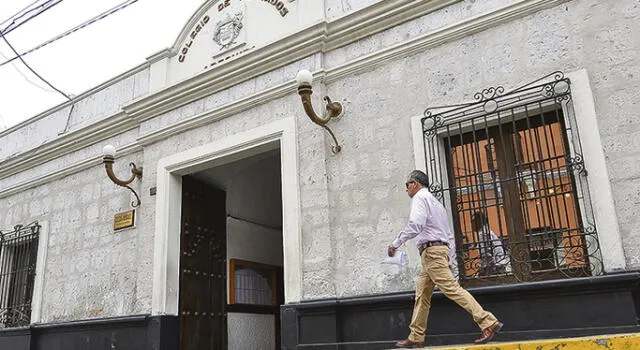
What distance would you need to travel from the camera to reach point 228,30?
22.9 feet

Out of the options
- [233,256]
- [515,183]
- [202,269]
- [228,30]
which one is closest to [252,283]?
[233,256]

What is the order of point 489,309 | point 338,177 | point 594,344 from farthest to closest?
point 338,177 < point 489,309 < point 594,344

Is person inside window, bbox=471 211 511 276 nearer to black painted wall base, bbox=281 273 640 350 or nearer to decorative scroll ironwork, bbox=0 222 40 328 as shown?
black painted wall base, bbox=281 273 640 350

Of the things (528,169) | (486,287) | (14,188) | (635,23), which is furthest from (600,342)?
(14,188)

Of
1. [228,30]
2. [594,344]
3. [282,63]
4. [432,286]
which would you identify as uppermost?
[228,30]

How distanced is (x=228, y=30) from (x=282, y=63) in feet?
3.49

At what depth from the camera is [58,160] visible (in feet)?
28.6

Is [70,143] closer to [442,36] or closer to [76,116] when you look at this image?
[76,116]

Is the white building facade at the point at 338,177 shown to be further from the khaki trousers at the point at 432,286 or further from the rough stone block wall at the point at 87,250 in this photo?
the khaki trousers at the point at 432,286

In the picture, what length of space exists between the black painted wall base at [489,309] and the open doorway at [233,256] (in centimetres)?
195

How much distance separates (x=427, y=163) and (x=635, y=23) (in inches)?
78.8

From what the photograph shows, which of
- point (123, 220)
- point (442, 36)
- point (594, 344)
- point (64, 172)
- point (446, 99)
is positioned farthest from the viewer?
point (64, 172)

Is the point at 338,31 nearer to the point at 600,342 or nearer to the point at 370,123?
the point at 370,123

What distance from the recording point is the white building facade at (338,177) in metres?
4.52
